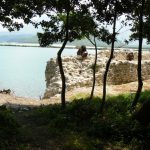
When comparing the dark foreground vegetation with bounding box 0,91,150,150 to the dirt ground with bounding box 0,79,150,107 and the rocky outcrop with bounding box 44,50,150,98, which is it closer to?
the dirt ground with bounding box 0,79,150,107

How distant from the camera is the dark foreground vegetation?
15156mm

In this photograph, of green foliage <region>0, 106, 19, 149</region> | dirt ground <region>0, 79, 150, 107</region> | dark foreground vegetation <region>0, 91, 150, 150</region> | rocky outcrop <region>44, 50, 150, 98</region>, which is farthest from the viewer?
rocky outcrop <region>44, 50, 150, 98</region>

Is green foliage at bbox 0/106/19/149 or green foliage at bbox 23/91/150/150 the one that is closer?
green foliage at bbox 0/106/19/149

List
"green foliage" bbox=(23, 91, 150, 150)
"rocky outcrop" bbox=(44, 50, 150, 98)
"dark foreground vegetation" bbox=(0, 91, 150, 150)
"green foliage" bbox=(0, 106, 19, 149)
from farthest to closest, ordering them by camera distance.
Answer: "rocky outcrop" bbox=(44, 50, 150, 98), "green foliage" bbox=(23, 91, 150, 150), "dark foreground vegetation" bbox=(0, 91, 150, 150), "green foliage" bbox=(0, 106, 19, 149)

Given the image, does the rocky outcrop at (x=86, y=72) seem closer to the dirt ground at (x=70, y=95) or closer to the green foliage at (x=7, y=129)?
the dirt ground at (x=70, y=95)

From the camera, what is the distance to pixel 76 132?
17.3m

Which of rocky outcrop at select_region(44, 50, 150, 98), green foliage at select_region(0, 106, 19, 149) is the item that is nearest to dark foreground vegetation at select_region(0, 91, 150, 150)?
green foliage at select_region(0, 106, 19, 149)

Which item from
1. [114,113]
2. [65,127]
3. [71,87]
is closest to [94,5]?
[114,113]

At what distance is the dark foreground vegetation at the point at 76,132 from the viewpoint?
15156 mm

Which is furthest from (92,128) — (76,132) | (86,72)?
(86,72)

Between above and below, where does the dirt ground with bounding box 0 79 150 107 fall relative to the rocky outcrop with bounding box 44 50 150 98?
below

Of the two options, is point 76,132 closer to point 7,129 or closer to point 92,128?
point 92,128

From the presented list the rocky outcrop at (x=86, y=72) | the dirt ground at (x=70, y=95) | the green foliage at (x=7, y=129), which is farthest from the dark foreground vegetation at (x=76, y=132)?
the rocky outcrop at (x=86, y=72)

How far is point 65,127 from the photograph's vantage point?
713 inches
